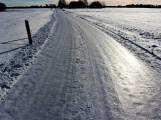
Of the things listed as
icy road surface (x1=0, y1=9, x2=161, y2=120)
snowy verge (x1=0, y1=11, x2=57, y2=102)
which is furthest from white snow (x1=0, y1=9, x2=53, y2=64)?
icy road surface (x1=0, y1=9, x2=161, y2=120)

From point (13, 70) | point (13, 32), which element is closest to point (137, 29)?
point (13, 70)

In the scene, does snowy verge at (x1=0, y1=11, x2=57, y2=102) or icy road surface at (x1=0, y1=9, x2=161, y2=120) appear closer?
icy road surface at (x1=0, y1=9, x2=161, y2=120)

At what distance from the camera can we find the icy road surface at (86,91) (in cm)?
213

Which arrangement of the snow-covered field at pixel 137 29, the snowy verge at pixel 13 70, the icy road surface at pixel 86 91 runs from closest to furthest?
the icy road surface at pixel 86 91, the snowy verge at pixel 13 70, the snow-covered field at pixel 137 29

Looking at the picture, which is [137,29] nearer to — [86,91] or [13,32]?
[86,91]

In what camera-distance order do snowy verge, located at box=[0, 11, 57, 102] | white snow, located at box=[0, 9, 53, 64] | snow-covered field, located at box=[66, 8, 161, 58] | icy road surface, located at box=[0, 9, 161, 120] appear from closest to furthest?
1. icy road surface, located at box=[0, 9, 161, 120]
2. snowy verge, located at box=[0, 11, 57, 102]
3. white snow, located at box=[0, 9, 53, 64]
4. snow-covered field, located at box=[66, 8, 161, 58]

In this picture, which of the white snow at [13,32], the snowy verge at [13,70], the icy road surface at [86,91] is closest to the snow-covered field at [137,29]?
the icy road surface at [86,91]

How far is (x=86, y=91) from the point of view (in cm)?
267

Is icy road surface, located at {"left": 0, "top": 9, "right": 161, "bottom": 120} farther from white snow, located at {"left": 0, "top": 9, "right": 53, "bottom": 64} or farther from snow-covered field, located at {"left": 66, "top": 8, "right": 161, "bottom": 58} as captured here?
snow-covered field, located at {"left": 66, "top": 8, "right": 161, "bottom": 58}

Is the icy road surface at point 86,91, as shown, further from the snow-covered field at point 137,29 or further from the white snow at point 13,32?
the snow-covered field at point 137,29

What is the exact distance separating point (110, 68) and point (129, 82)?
2.71 feet

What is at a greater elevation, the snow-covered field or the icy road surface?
the snow-covered field

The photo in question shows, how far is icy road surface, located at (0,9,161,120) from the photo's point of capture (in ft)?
6.98

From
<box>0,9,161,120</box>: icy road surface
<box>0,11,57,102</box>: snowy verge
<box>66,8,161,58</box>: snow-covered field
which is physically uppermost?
<box>66,8,161,58</box>: snow-covered field
